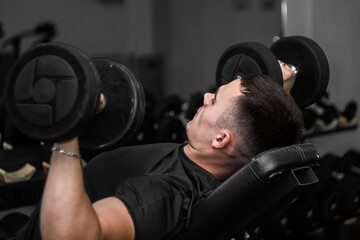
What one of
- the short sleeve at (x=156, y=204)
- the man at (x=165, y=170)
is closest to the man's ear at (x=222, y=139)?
the man at (x=165, y=170)

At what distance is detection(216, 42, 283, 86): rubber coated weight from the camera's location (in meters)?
1.18

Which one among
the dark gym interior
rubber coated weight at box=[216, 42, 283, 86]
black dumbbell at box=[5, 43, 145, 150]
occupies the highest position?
black dumbbell at box=[5, 43, 145, 150]

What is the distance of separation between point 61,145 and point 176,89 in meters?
3.79

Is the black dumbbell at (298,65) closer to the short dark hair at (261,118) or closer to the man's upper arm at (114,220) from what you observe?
the short dark hair at (261,118)

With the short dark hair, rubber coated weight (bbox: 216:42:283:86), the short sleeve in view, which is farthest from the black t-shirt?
rubber coated weight (bbox: 216:42:283:86)

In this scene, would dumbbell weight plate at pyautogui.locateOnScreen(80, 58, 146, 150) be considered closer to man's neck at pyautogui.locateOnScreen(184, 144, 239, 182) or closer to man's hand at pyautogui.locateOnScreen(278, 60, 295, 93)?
man's neck at pyautogui.locateOnScreen(184, 144, 239, 182)

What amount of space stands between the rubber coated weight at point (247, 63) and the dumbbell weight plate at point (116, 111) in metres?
0.42

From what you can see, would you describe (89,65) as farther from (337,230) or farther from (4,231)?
(337,230)

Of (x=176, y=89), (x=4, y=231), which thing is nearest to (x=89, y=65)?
(x=4, y=231)

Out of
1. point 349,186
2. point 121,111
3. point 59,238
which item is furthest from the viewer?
point 349,186

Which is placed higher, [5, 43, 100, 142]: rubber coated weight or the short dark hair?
[5, 43, 100, 142]: rubber coated weight

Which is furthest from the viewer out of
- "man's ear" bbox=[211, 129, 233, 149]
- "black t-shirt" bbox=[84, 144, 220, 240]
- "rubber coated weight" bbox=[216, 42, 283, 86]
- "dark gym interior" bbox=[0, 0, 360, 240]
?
"dark gym interior" bbox=[0, 0, 360, 240]

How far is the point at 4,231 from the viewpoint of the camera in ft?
3.60

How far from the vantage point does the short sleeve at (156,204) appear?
78 cm
